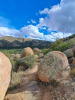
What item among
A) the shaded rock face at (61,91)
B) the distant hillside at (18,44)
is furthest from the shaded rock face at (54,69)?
the distant hillside at (18,44)

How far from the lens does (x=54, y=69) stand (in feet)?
15.9

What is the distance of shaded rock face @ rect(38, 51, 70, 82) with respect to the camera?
4730 millimetres

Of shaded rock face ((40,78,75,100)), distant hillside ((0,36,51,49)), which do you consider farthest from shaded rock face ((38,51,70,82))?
distant hillside ((0,36,51,49))

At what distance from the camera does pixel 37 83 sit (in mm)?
5145

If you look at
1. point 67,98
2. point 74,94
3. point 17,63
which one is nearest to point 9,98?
point 67,98

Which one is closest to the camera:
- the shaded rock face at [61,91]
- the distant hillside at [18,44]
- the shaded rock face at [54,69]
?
the shaded rock face at [61,91]

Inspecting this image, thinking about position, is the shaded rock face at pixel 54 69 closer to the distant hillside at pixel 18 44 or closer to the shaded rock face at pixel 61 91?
the shaded rock face at pixel 61 91

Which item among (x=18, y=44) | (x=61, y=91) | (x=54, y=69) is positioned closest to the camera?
(x=61, y=91)

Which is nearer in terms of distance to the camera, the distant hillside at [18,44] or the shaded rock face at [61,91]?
the shaded rock face at [61,91]

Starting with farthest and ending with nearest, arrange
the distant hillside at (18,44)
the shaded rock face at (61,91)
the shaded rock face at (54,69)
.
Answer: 1. the distant hillside at (18,44)
2. the shaded rock face at (54,69)
3. the shaded rock face at (61,91)

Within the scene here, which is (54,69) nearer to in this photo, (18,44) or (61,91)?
(61,91)

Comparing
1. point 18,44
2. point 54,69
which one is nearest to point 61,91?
point 54,69

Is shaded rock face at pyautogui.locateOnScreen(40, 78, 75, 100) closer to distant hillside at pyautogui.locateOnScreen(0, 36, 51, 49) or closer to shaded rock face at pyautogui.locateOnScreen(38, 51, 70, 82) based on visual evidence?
shaded rock face at pyautogui.locateOnScreen(38, 51, 70, 82)

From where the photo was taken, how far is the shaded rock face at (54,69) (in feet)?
15.5
